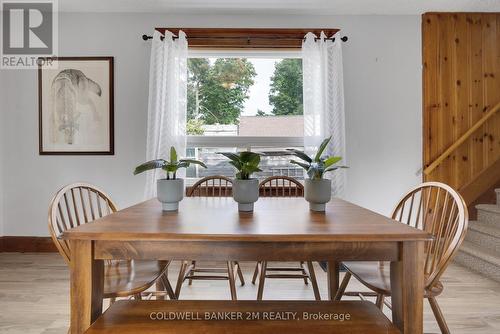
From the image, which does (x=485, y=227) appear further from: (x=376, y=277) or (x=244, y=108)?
(x=244, y=108)

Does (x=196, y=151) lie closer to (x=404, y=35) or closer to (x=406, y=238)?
(x=404, y=35)

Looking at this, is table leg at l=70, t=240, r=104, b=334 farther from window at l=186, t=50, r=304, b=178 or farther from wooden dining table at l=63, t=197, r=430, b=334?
window at l=186, t=50, r=304, b=178

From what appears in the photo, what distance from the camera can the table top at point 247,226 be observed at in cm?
112

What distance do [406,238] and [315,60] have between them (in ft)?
8.05

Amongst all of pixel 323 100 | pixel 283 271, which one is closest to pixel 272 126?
pixel 323 100

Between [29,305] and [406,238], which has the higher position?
[406,238]

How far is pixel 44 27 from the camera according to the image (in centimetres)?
342

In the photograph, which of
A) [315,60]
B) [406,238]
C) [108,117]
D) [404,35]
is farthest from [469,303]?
[108,117]

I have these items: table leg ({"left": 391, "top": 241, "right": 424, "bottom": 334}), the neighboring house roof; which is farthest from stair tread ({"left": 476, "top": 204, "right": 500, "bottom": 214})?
table leg ({"left": 391, "top": 241, "right": 424, "bottom": 334})

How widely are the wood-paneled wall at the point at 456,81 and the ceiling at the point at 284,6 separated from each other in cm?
16

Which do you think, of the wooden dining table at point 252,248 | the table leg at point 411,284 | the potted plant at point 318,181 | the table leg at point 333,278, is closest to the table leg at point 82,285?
the wooden dining table at point 252,248

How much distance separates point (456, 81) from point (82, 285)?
3698 mm

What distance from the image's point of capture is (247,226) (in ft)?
4.10

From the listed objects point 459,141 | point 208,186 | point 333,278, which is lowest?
point 333,278
